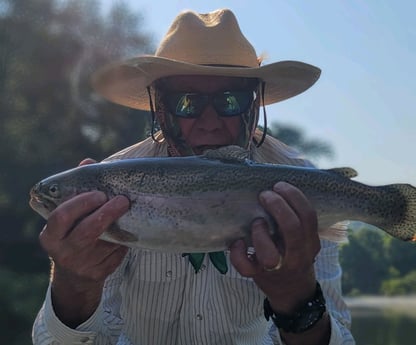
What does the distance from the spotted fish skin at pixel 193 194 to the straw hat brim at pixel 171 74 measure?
0.98m

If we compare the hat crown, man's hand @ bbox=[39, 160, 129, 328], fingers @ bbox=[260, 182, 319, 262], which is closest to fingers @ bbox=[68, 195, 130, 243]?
man's hand @ bbox=[39, 160, 129, 328]

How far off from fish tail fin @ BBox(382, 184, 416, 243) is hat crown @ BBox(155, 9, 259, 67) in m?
1.47

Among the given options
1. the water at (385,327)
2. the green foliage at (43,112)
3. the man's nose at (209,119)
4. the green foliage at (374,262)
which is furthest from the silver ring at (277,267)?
the green foliage at (374,262)

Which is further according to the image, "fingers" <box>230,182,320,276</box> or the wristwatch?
the wristwatch

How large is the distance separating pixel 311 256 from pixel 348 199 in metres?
0.32

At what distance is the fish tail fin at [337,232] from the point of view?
2.79m

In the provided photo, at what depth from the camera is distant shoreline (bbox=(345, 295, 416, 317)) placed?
57.8 m

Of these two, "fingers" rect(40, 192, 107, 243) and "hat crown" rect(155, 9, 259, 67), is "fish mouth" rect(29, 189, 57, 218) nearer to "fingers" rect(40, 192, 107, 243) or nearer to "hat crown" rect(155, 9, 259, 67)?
"fingers" rect(40, 192, 107, 243)

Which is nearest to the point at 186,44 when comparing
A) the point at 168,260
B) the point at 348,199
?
the point at 168,260

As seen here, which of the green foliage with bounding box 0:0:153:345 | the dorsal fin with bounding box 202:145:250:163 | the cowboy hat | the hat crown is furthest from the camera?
the green foliage with bounding box 0:0:153:345

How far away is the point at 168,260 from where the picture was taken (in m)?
3.42

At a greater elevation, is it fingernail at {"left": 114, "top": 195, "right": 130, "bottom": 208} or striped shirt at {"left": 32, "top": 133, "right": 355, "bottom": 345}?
fingernail at {"left": 114, "top": 195, "right": 130, "bottom": 208}

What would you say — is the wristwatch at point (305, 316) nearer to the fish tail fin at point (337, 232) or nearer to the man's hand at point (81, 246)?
the fish tail fin at point (337, 232)

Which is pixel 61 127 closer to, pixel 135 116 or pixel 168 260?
pixel 135 116
